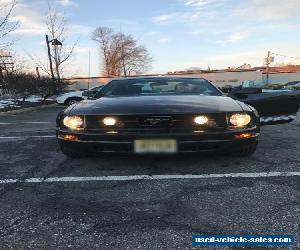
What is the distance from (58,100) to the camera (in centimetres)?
1873

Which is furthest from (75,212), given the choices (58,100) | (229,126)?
(58,100)

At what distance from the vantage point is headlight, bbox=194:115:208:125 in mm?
3844

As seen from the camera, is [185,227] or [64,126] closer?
[185,227]

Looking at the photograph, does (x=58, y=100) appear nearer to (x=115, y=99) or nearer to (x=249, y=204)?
(x=115, y=99)

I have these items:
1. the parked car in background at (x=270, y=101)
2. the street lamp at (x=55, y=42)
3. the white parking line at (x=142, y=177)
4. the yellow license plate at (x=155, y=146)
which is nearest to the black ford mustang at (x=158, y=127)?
the yellow license plate at (x=155, y=146)

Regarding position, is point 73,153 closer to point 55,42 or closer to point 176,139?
point 176,139

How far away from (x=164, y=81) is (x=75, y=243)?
3.47 meters

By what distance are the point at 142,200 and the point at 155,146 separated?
821mm

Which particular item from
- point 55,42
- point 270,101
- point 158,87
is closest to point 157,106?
point 158,87

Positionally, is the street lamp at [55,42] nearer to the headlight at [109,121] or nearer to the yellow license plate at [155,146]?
the headlight at [109,121]

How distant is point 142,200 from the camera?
3.09 metres

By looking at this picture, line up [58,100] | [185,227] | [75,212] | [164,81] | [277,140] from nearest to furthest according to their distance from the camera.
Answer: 1. [185,227]
2. [75,212]
3. [164,81]
4. [277,140]
5. [58,100]

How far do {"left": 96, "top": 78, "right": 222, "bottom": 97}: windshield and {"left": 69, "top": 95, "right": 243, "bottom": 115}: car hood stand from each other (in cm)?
51

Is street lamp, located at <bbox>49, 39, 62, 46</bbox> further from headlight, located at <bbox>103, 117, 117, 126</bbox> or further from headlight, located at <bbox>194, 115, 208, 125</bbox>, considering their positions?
headlight, located at <bbox>194, 115, 208, 125</bbox>
